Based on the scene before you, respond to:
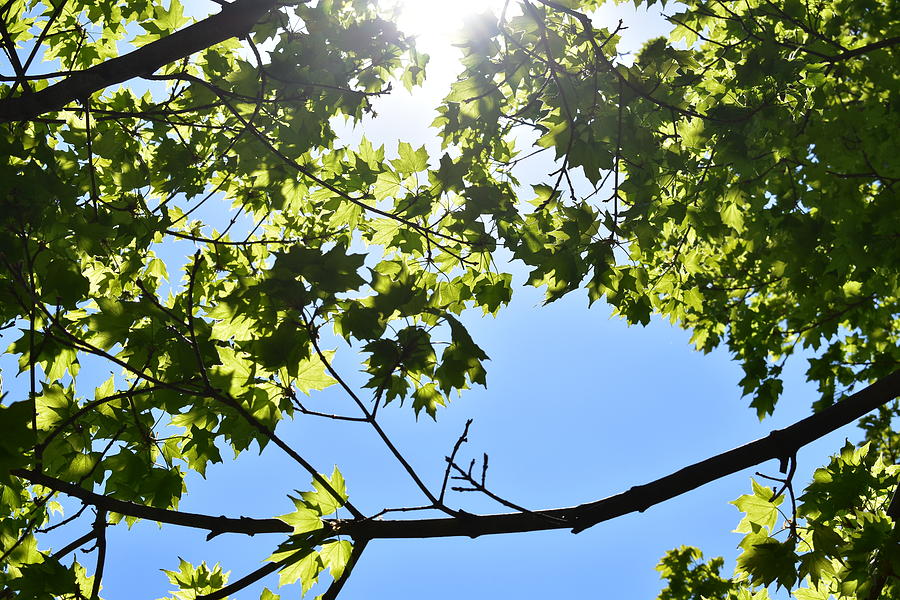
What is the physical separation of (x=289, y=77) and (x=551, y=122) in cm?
157

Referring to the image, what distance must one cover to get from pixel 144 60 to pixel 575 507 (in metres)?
3.02

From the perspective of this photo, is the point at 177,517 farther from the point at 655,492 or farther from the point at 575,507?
the point at 655,492

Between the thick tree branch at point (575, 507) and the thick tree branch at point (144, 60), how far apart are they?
73.2 inches

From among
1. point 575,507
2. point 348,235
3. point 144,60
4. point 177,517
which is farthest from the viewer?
point 348,235

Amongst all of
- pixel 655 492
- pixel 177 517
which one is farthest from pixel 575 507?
pixel 177 517

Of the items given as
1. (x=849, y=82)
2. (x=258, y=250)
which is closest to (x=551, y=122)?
(x=258, y=250)

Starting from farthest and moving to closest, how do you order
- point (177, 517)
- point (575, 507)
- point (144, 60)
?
point (144, 60), point (575, 507), point (177, 517)

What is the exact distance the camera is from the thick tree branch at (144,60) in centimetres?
293

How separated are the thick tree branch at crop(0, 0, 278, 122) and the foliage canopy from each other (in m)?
0.01

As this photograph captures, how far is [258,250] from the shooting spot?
4879mm

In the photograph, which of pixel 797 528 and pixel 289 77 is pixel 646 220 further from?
pixel 289 77

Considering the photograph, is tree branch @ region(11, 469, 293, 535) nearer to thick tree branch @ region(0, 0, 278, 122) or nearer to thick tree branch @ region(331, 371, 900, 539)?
thick tree branch @ region(331, 371, 900, 539)

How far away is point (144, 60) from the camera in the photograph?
298cm

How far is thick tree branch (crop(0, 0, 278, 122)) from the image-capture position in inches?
115
